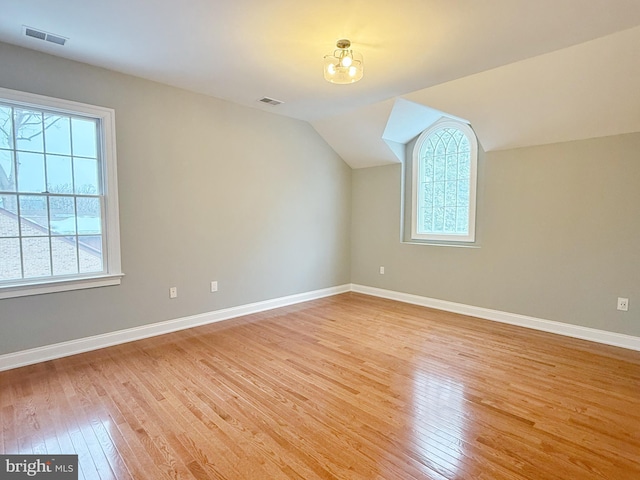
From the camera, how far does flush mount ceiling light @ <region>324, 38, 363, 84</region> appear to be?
8.01ft

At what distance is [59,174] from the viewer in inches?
117

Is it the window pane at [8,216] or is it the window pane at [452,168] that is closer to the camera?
the window pane at [8,216]

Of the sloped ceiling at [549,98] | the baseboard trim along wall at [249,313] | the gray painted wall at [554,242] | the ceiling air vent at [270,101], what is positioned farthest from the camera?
the ceiling air vent at [270,101]

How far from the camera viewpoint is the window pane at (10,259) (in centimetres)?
272

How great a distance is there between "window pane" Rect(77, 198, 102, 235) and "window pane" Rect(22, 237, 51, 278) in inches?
11.6

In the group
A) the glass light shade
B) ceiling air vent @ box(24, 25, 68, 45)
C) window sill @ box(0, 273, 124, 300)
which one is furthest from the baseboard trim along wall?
the glass light shade

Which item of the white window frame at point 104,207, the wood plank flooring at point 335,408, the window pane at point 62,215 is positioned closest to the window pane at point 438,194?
the wood plank flooring at point 335,408

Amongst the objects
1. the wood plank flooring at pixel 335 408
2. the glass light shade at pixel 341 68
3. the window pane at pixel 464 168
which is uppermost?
the glass light shade at pixel 341 68

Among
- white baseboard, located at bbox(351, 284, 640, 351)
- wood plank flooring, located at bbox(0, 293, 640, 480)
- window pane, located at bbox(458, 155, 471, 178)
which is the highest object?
window pane, located at bbox(458, 155, 471, 178)

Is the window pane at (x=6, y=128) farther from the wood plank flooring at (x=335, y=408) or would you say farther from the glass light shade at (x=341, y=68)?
the glass light shade at (x=341, y=68)

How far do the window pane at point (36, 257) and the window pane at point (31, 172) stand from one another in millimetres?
445

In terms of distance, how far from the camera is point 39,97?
2787 millimetres

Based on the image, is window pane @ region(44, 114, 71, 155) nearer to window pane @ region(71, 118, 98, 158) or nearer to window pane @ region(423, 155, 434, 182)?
window pane @ region(71, 118, 98, 158)

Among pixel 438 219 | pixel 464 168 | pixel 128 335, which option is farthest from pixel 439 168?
pixel 128 335
